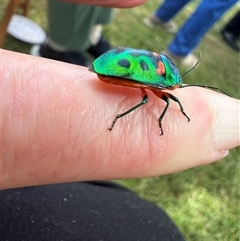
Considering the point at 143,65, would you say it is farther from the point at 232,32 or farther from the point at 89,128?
the point at 232,32

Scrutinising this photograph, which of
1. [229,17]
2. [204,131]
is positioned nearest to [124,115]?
[204,131]

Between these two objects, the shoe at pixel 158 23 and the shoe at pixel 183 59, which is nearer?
the shoe at pixel 183 59

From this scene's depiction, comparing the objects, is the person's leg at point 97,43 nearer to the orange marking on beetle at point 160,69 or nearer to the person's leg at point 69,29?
the person's leg at point 69,29

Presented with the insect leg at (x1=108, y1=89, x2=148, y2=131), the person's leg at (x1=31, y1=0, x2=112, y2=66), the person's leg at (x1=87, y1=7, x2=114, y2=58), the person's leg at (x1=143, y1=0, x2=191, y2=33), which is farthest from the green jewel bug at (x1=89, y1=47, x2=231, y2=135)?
the person's leg at (x1=143, y1=0, x2=191, y2=33)

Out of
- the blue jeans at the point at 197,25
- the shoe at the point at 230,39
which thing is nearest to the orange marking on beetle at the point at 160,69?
the blue jeans at the point at 197,25

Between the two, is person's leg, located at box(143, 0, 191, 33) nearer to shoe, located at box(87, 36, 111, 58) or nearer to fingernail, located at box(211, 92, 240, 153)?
shoe, located at box(87, 36, 111, 58)

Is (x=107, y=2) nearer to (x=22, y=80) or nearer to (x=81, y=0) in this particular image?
(x=81, y=0)
